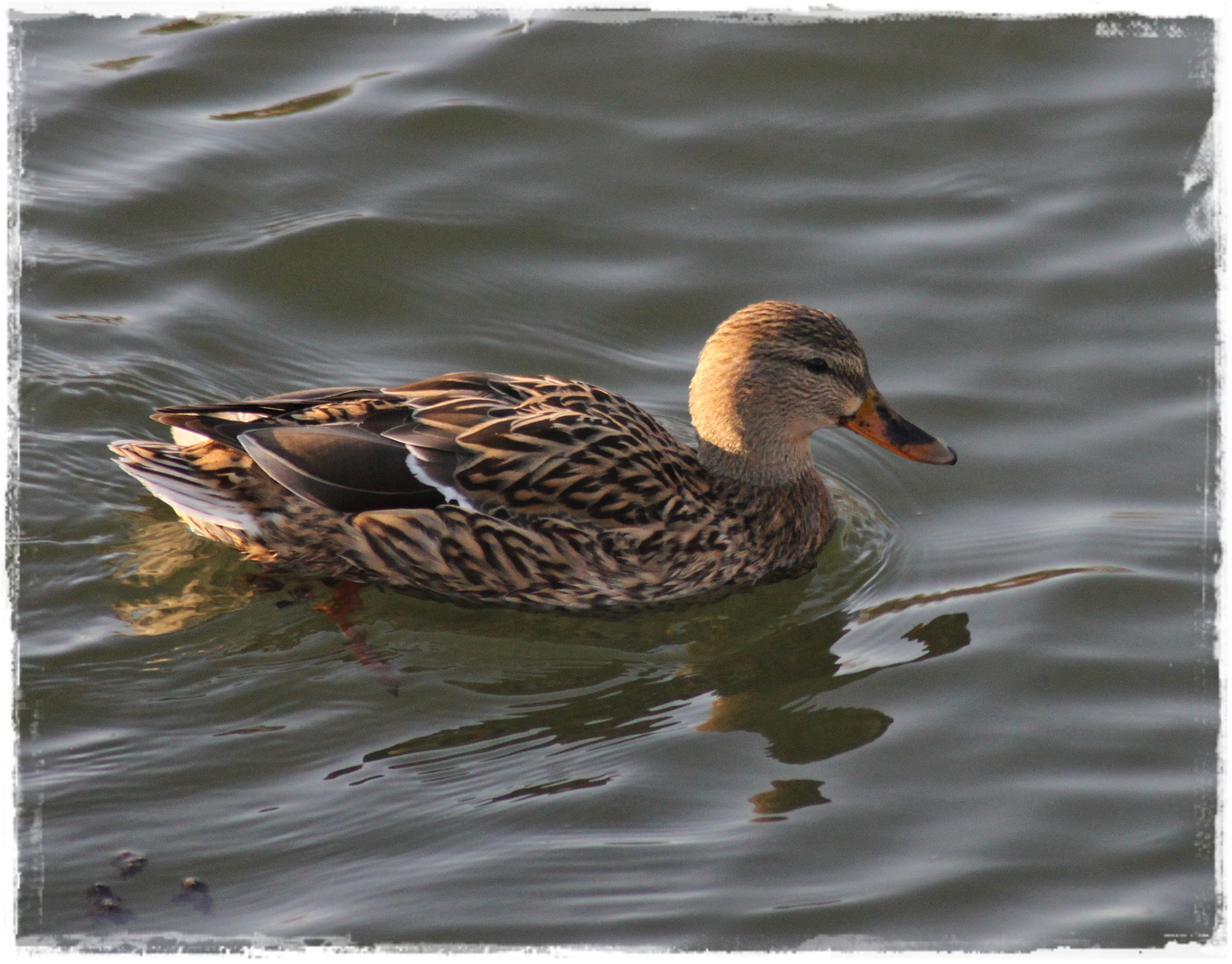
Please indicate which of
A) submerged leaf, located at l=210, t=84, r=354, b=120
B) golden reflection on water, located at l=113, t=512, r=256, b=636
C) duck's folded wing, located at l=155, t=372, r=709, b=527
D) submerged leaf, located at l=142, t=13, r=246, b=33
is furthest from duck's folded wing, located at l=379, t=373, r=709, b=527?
submerged leaf, located at l=142, t=13, r=246, b=33

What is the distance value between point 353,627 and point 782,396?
8.02 feet

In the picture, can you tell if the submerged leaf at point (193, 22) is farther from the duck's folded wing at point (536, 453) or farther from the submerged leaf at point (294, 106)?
the duck's folded wing at point (536, 453)

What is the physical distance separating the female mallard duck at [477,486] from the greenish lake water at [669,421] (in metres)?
0.21

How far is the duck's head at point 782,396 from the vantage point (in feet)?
27.8

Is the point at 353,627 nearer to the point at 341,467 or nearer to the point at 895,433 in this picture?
the point at 341,467

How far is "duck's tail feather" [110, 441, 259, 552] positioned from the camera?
8117 millimetres

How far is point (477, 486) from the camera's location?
26.4 feet

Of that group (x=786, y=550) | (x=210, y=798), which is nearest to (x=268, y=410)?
(x=210, y=798)

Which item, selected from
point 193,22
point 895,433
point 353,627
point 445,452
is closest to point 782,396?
point 895,433

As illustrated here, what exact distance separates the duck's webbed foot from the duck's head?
6.49 feet

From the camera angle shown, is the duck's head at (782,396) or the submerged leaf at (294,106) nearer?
the duck's head at (782,396)

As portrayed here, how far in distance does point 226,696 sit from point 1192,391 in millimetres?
5735

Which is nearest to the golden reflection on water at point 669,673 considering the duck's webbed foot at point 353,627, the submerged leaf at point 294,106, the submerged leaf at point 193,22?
the duck's webbed foot at point 353,627

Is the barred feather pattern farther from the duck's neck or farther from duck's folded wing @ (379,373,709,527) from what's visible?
the duck's neck
